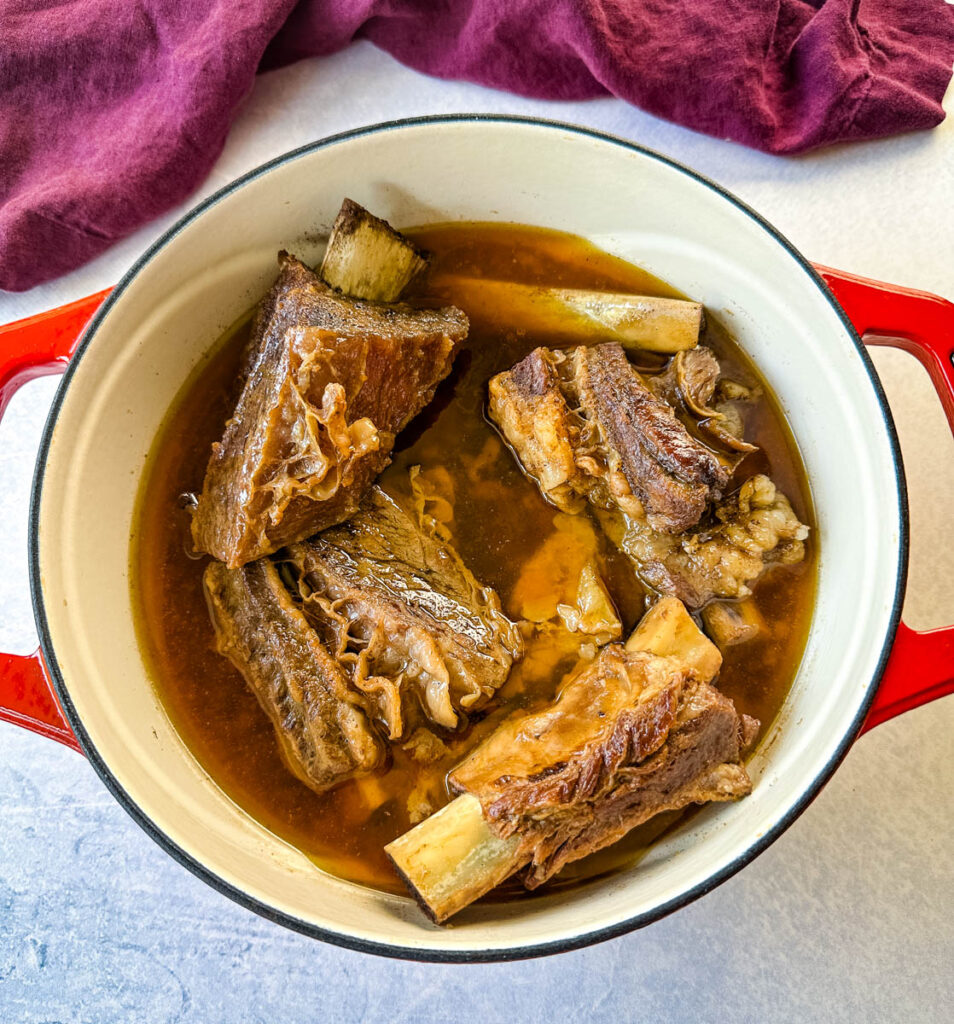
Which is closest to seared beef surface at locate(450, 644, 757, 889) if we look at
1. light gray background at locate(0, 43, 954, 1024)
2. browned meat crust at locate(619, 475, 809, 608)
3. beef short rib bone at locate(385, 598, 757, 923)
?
beef short rib bone at locate(385, 598, 757, 923)

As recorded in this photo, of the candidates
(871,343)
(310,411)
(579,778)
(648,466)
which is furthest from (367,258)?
(579,778)

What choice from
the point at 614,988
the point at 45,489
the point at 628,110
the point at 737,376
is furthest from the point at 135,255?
the point at 614,988

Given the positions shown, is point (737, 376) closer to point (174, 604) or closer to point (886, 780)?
point (886, 780)

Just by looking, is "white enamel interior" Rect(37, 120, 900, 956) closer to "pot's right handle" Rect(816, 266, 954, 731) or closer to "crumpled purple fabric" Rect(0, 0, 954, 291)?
"pot's right handle" Rect(816, 266, 954, 731)

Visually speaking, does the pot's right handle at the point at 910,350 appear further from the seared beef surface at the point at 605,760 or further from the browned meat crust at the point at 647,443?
the browned meat crust at the point at 647,443

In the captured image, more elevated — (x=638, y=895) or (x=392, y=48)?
(x=392, y=48)

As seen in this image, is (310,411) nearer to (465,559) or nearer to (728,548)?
(465,559)
